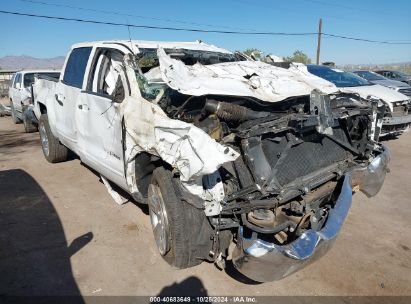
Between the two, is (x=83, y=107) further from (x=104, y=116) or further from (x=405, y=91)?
(x=405, y=91)

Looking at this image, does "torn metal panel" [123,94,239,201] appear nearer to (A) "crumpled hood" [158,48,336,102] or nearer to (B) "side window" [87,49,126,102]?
(A) "crumpled hood" [158,48,336,102]

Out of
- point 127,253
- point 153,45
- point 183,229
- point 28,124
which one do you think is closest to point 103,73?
point 153,45

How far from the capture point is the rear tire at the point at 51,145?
6.43 metres

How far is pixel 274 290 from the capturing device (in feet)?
10.1

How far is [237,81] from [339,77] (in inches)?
256

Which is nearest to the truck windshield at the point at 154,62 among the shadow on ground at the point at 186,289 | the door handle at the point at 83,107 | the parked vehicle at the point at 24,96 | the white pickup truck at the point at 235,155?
the white pickup truck at the point at 235,155

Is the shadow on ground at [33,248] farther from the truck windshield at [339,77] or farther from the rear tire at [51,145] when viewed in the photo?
the truck windshield at [339,77]

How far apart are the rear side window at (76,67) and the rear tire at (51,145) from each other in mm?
1419

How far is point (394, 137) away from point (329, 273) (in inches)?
276

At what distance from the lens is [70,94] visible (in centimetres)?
496

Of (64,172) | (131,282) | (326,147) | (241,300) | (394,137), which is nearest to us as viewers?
(241,300)

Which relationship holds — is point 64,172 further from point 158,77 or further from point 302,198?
point 302,198

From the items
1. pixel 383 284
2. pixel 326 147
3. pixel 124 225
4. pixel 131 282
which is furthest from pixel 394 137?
pixel 131 282

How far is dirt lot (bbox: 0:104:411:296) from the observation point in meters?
3.11
